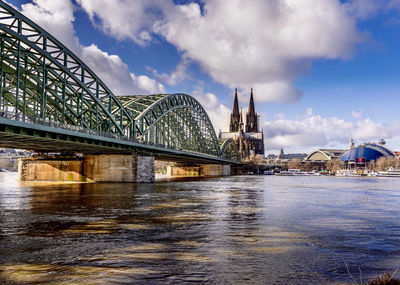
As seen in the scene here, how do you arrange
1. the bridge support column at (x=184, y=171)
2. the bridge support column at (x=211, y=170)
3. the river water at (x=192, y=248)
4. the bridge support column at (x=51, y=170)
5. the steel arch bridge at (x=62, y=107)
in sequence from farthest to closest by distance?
1. the bridge support column at (x=211, y=170)
2. the bridge support column at (x=184, y=171)
3. the bridge support column at (x=51, y=170)
4. the steel arch bridge at (x=62, y=107)
5. the river water at (x=192, y=248)

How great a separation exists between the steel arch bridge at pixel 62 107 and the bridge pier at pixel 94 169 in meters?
2.57

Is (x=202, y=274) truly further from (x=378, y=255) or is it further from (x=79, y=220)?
(x=79, y=220)

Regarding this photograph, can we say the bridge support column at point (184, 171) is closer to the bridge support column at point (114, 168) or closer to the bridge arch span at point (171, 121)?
the bridge arch span at point (171, 121)

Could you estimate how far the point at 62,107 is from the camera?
57.7 metres

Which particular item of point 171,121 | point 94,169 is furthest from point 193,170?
point 94,169

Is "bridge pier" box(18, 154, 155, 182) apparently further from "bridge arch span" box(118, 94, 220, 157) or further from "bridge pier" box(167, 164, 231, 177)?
"bridge pier" box(167, 164, 231, 177)

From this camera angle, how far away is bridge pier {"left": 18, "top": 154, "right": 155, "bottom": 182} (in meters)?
63.1

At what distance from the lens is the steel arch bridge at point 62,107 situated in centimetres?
3956

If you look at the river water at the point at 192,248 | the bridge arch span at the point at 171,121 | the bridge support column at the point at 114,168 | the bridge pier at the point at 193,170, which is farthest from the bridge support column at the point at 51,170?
the bridge pier at the point at 193,170

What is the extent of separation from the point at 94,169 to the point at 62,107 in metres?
12.8

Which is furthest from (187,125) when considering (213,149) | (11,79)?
(11,79)

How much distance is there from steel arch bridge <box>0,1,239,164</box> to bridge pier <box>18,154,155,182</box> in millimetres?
2566

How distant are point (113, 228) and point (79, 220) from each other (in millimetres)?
3556

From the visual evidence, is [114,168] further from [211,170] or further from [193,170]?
[211,170]
